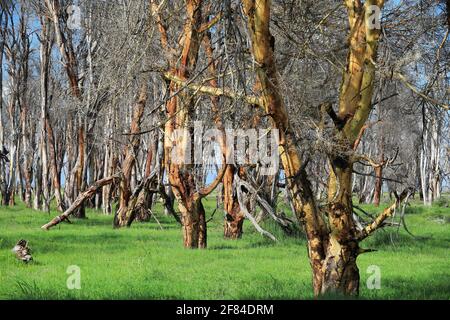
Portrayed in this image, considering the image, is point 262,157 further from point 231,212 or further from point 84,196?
point 84,196

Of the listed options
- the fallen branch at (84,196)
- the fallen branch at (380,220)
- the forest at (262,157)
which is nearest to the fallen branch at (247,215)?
the forest at (262,157)

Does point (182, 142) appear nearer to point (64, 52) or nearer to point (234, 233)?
point (234, 233)

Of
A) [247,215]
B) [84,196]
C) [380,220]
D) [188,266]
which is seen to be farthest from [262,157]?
[380,220]

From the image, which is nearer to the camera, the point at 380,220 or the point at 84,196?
the point at 380,220

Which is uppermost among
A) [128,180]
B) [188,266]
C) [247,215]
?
[128,180]

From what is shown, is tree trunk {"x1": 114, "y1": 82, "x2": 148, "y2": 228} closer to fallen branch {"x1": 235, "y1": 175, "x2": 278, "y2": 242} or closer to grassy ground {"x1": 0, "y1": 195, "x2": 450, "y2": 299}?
grassy ground {"x1": 0, "y1": 195, "x2": 450, "y2": 299}

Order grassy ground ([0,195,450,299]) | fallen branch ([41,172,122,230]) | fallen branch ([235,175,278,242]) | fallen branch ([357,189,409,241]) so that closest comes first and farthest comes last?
fallen branch ([357,189,409,241]) → grassy ground ([0,195,450,299]) → fallen branch ([235,175,278,242]) → fallen branch ([41,172,122,230])

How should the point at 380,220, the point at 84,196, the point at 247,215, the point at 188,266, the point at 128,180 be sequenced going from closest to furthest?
the point at 380,220, the point at 188,266, the point at 247,215, the point at 84,196, the point at 128,180

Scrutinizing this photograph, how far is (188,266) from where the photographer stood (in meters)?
10.8

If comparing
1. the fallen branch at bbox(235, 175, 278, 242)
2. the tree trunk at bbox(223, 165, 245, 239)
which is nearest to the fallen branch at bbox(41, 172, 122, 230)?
the tree trunk at bbox(223, 165, 245, 239)

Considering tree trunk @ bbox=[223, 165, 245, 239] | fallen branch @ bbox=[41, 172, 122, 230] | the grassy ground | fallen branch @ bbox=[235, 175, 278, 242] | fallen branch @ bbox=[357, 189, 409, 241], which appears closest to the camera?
fallen branch @ bbox=[357, 189, 409, 241]

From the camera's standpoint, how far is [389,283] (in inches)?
364

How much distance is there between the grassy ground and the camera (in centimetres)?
812
